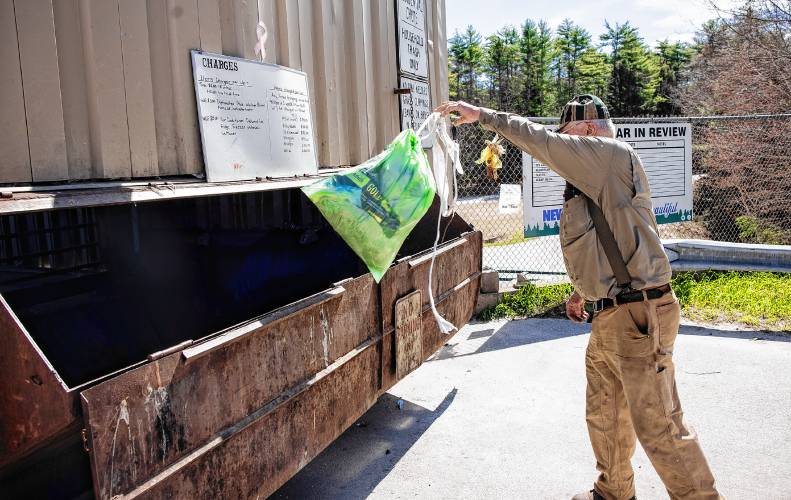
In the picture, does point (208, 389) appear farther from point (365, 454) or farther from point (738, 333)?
point (738, 333)

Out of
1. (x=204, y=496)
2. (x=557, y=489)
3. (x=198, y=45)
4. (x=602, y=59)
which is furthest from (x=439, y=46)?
(x=602, y=59)

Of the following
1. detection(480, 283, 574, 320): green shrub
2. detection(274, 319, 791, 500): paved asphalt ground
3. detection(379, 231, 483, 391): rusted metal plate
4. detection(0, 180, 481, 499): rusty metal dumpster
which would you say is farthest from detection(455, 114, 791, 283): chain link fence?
detection(0, 180, 481, 499): rusty metal dumpster

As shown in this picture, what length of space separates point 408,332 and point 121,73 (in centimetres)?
194

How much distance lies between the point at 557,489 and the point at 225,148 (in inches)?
95.5

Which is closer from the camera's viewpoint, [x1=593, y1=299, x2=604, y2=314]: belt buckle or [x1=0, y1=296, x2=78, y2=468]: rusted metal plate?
[x1=0, y1=296, x2=78, y2=468]: rusted metal plate

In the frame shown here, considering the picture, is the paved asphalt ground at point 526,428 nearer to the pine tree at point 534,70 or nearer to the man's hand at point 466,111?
the man's hand at point 466,111

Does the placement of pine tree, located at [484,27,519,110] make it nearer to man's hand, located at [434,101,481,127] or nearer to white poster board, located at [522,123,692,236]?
white poster board, located at [522,123,692,236]

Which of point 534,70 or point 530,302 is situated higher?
point 534,70

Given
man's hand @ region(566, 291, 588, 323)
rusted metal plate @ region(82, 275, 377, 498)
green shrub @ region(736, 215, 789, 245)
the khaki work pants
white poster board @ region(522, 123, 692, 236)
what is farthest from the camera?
green shrub @ region(736, 215, 789, 245)

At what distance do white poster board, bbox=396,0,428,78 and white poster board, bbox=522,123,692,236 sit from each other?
77.6 inches

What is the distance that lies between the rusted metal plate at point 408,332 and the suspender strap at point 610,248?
1.12 m

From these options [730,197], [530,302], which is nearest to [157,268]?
[530,302]

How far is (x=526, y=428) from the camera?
3877mm

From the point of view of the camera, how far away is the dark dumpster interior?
10.7 ft
